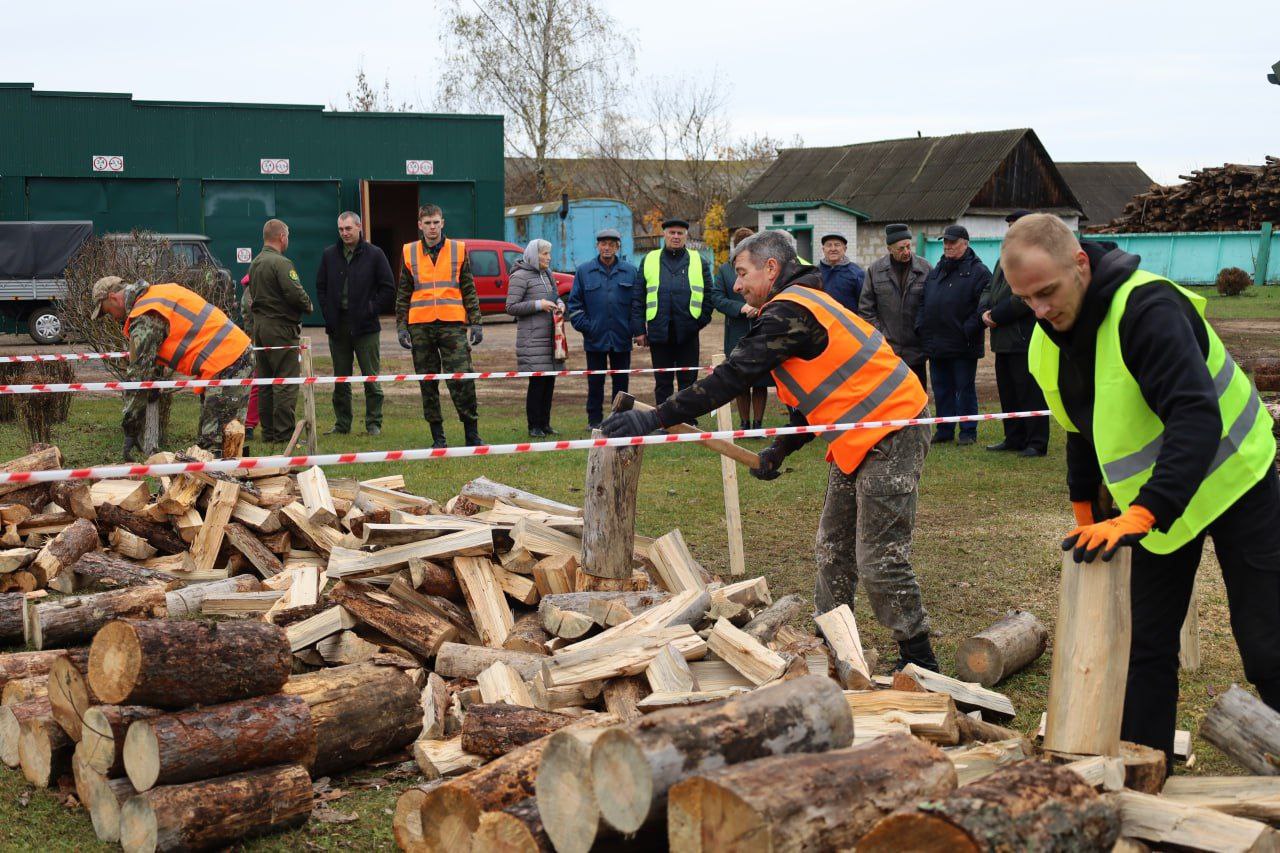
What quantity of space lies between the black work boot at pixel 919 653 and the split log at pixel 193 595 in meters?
3.21

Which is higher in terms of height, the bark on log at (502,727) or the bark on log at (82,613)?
the bark on log at (502,727)

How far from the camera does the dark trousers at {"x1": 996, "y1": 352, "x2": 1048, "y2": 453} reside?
1045 cm

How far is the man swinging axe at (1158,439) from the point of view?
123 inches

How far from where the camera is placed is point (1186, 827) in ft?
9.32

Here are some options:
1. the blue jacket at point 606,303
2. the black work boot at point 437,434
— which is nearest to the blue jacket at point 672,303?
the blue jacket at point 606,303

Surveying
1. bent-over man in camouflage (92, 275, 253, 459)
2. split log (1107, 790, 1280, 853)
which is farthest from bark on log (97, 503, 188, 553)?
split log (1107, 790, 1280, 853)

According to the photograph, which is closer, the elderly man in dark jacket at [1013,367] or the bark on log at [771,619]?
the bark on log at [771,619]

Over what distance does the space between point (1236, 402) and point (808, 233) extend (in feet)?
98.0

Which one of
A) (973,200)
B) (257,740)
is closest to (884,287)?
(257,740)

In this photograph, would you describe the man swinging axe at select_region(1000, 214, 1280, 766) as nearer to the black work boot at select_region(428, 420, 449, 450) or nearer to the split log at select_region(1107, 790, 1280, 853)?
the split log at select_region(1107, 790, 1280, 853)

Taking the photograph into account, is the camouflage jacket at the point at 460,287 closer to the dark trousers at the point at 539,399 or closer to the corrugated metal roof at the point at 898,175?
the dark trousers at the point at 539,399

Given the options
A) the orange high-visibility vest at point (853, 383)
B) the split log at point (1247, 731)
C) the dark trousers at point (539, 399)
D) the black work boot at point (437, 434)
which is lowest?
the split log at point (1247, 731)

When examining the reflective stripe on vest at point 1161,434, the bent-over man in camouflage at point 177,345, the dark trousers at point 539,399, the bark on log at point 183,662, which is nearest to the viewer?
the reflective stripe on vest at point 1161,434

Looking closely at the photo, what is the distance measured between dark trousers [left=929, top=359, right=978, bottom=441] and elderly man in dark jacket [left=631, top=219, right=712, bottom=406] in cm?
216
